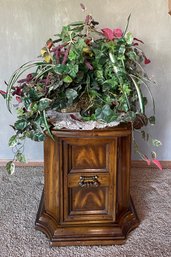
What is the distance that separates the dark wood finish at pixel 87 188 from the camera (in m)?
1.39

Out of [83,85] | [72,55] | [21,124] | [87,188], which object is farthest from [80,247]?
[72,55]

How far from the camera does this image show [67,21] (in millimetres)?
1951

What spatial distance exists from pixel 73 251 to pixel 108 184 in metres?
0.34

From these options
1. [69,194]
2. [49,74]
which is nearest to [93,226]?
[69,194]

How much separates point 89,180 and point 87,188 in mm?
47

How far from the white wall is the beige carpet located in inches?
25.2

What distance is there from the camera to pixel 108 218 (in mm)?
1483

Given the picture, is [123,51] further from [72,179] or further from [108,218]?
[108,218]

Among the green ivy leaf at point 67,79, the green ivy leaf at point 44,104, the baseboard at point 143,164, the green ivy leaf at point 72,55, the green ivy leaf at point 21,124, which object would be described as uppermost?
the green ivy leaf at point 72,55

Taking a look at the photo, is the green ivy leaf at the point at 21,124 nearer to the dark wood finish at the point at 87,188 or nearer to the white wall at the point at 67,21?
the dark wood finish at the point at 87,188

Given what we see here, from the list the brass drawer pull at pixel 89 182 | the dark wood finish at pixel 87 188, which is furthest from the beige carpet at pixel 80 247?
the brass drawer pull at pixel 89 182

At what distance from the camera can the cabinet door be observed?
139cm

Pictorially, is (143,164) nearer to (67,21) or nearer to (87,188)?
(87,188)

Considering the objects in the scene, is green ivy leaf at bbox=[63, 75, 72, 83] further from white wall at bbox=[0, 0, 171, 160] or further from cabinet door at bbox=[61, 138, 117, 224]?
white wall at bbox=[0, 0, 171, 160]
